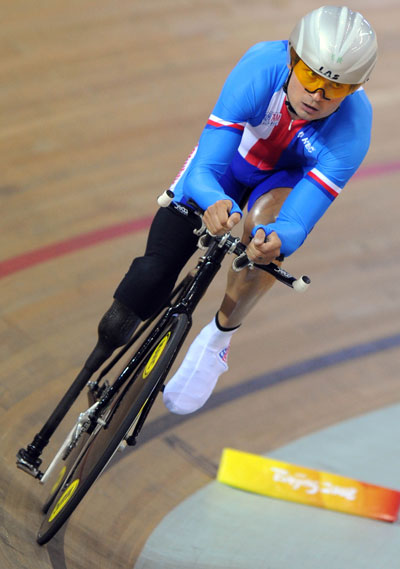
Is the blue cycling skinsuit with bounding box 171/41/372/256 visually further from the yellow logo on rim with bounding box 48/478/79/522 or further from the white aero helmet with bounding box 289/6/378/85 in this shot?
the yellow logo on rim with bounding box 48/478/79/522

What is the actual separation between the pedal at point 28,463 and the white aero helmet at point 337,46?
1.54 meters

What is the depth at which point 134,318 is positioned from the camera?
107 inches

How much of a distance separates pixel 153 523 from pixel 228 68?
11.3ft

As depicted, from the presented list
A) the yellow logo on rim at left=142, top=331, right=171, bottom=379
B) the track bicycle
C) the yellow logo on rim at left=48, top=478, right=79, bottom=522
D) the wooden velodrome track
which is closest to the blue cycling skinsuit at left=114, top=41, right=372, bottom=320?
the track bicycle

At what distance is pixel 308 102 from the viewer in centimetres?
235

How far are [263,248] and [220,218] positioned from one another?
0.46 ft

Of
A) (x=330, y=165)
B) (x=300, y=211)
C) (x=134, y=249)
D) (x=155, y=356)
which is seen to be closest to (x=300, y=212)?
(x=300, y=211)

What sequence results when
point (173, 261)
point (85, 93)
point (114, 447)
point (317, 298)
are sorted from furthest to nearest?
point (85, 93)
point (317, 298)
point (173, 261)
point (114, 447)

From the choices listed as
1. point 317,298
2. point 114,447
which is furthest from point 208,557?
point 317,298

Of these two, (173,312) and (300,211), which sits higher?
(300,211)

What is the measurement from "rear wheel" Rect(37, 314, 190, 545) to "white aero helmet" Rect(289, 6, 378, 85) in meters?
0.82

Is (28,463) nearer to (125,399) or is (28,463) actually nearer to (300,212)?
(125,399)

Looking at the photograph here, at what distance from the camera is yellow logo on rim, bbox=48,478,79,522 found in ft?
8.05

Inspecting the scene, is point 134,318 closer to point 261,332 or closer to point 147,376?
point 147,376
